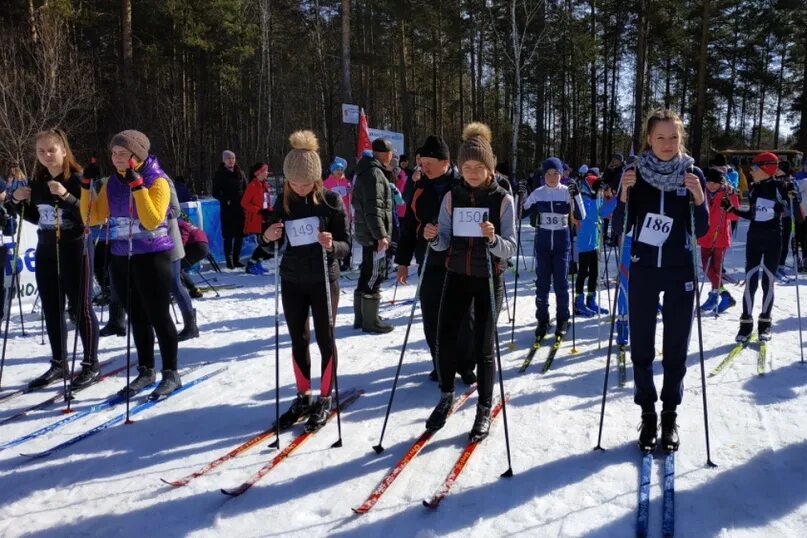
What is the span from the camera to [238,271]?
36.6 ft

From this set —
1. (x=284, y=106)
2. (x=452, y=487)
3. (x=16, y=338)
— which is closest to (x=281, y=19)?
(x=284, y=106)

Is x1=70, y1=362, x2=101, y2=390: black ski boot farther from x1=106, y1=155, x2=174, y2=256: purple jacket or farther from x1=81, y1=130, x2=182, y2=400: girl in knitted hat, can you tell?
x1=106, y1=155, x2=174, y2=256: purple jacket

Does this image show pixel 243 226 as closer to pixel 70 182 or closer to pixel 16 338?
pixel 16 338

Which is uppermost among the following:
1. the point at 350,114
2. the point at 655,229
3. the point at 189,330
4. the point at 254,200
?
the point at 350,114

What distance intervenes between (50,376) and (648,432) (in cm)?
493

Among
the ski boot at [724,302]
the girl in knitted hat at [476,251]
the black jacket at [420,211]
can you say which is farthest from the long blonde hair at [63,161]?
the ski boot at [724,302]

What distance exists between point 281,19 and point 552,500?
95.3ft

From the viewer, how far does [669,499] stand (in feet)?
9.71

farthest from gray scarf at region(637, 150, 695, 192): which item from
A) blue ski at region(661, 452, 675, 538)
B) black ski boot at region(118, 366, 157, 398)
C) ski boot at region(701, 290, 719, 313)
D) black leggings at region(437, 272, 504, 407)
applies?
ski boot at region(701, 290, 719, 313)

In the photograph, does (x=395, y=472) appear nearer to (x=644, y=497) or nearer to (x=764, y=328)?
(x=644, y=497)

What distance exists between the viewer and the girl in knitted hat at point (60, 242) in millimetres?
4543

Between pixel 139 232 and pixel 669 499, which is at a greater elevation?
pixel 139 232

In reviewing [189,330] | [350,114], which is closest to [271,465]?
[189,330]

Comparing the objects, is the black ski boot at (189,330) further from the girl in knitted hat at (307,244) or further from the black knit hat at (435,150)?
the black knit hat at (435,150)
